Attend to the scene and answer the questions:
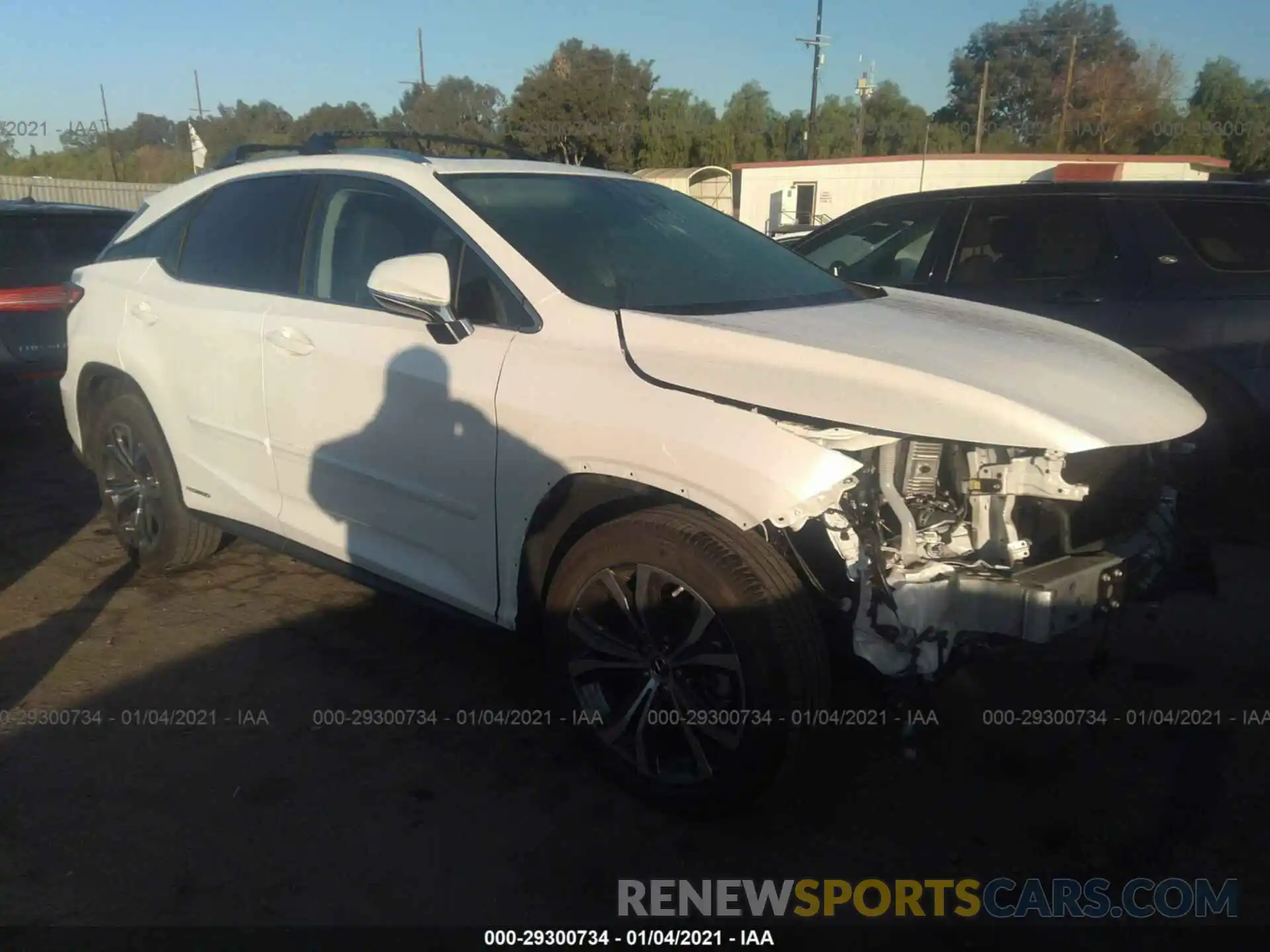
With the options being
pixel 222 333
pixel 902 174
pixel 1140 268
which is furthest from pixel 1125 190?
pixel 902 174

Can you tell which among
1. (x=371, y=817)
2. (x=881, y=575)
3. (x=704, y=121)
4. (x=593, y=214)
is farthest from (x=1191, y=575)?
(x=704, y=121)

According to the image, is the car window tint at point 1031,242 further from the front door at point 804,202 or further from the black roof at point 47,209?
the front door at point 804,202

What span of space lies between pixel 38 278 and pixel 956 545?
21.1ft

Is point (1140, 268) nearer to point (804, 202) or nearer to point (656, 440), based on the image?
point (656, 440)

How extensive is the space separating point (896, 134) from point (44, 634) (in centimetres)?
5663

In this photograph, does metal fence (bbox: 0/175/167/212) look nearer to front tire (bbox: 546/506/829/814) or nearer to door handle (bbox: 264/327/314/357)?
door handle (bbox: 264/327/314/357)

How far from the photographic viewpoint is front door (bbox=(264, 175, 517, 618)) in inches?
125

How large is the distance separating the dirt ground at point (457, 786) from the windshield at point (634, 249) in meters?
1.41

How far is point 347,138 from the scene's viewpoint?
4523 millimetres

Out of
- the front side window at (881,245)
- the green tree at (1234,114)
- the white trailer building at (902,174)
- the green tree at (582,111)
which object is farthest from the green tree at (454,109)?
the front side window at (881,245)

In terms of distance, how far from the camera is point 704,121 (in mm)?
53156

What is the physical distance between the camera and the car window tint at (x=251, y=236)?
390 cm

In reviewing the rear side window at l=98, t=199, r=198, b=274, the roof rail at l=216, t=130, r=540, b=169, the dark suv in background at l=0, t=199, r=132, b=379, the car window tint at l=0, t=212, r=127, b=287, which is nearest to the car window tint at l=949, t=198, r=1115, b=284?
the roof rail at l=216, t=130, r=540, b=169

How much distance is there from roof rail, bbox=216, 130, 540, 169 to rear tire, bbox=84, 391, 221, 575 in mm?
1207
